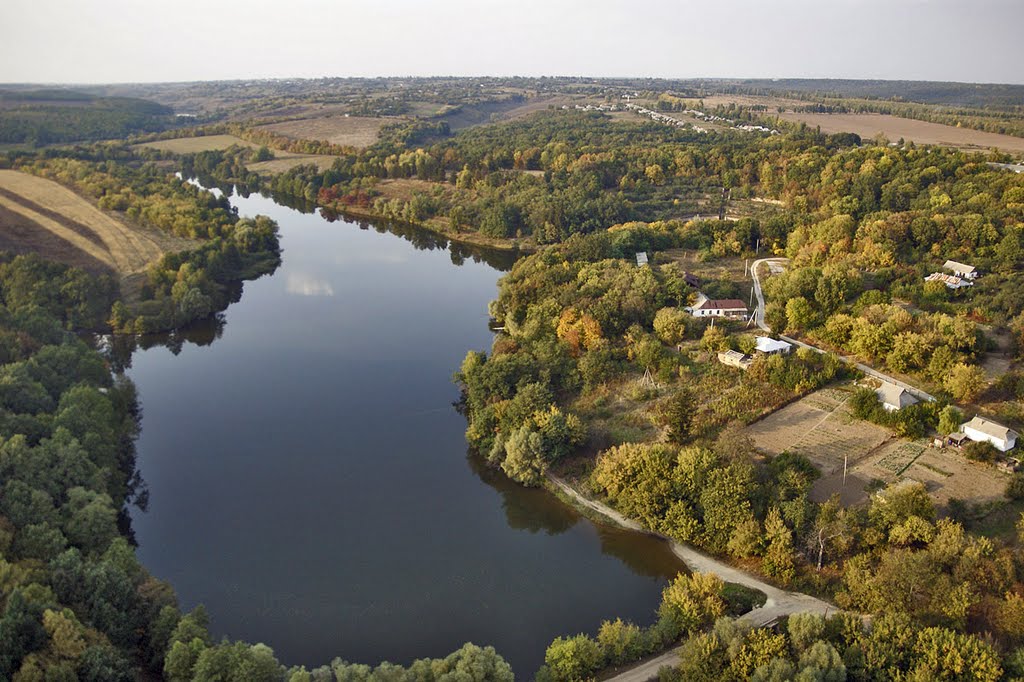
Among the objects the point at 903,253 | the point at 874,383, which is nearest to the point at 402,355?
the point at 874,383

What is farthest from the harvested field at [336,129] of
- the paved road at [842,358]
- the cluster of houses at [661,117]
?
the paved road at [842,358]

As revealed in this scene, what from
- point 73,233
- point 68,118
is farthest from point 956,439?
point 68,118

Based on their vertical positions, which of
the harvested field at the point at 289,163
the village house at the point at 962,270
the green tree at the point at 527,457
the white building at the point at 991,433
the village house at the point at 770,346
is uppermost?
the harvested field at the point at 289,163

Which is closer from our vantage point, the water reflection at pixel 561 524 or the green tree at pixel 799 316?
the water reflection at pixel 561 524

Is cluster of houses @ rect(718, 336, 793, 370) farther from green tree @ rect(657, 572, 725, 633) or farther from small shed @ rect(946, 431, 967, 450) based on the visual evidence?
green tree @ rect(657, 572, 725, 633)

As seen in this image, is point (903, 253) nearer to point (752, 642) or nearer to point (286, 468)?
point (752, 642)

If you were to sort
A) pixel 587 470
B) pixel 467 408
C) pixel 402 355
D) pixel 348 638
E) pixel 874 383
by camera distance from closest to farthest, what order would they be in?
pixel 348 638, pixel 587 470, pixel 874 383, pixel 467 408, pixel 402 355

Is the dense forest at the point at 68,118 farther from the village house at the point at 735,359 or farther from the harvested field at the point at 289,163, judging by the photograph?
the village house at the point at 735,359
